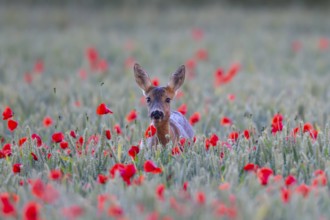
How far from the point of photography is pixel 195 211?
3729mm

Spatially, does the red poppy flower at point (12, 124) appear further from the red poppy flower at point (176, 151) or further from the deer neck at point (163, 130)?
the red poppy flower at point (176, 151)

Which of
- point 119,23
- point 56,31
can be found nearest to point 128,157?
point 56,31

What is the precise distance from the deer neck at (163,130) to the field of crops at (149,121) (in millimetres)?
159

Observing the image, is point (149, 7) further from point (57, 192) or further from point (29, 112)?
point (57, 192)

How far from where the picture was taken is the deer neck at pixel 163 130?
584cm

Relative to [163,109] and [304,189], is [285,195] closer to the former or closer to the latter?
[304,189]

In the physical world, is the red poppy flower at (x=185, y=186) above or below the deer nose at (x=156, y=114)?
below

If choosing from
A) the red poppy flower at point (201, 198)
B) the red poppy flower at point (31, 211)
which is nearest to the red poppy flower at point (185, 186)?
the red poppy flower at point (201, 198)

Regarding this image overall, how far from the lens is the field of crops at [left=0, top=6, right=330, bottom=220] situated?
4.02 m

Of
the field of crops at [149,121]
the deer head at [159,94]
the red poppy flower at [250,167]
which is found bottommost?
the field of crops at [149,121]

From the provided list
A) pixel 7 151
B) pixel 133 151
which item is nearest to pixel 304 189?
pixel 133 151

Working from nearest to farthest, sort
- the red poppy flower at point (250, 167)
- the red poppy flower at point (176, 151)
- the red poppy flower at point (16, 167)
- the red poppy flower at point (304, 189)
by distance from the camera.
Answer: the red poppy flower at point (304, 189) < the red poppy flower at point (250, 167) < the red poppy flower at point (16, 167) < the red poppy flower at point (176, 151)

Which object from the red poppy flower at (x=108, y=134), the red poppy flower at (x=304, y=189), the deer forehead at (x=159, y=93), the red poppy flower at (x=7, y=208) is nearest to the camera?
the red poppy flower at (x=7, y=208)

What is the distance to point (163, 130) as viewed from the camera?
589 cm
